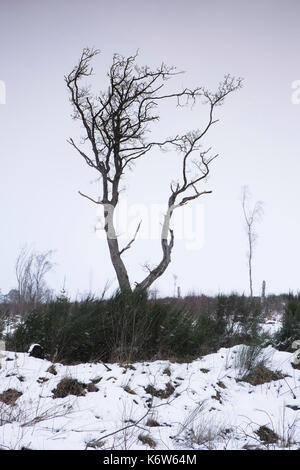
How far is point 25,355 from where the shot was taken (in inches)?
208

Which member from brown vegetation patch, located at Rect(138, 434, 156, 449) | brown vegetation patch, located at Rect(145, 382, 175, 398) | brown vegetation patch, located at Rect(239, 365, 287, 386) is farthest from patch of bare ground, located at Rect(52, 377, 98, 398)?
brown vegetation patch, located at Rect(239, 365, 287, 386)

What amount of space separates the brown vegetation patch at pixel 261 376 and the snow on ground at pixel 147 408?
13 centimetres

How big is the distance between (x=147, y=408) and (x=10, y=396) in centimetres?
173

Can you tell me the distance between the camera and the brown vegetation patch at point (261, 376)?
538cm

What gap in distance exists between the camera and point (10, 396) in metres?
4.12

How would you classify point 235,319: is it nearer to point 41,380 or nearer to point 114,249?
point 114,249

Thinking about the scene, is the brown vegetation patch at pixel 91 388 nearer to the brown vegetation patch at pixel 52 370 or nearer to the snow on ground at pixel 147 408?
the snow on ground at pixel 147 408

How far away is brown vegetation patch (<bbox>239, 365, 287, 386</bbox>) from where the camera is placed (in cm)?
538

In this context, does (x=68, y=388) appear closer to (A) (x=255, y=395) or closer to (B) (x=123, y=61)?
(A) (x=255, y=395)

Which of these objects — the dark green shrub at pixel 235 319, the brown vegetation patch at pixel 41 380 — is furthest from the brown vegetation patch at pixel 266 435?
the dark green shrub at pixel 235 319

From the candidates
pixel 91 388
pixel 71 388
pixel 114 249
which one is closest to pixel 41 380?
pixel 71 388

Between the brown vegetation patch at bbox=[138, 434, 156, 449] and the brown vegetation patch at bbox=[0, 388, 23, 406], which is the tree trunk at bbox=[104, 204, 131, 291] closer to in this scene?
the brown vegetation patch at bbox=[0, 388, 23, 406]
